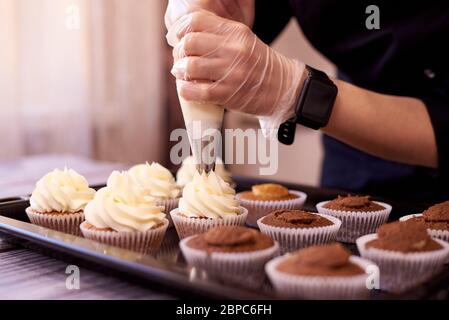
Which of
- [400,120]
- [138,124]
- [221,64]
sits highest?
[221,64]

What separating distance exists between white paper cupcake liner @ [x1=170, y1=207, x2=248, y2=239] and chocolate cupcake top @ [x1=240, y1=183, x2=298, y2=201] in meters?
0.30

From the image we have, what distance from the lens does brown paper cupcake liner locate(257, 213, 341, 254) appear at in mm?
1455

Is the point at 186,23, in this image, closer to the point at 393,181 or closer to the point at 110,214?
the point at 110,214

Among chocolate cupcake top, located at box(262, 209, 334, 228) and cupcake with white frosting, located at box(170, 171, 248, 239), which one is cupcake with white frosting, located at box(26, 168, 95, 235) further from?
chocolate cupcake top, located at box(262, 209, 334, 228)

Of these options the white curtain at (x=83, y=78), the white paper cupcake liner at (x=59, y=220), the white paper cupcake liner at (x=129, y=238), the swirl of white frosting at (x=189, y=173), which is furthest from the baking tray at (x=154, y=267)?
the white curtain at (x=83, y=78)

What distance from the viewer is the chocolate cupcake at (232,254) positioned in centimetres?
118

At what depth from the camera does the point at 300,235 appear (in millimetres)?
1459

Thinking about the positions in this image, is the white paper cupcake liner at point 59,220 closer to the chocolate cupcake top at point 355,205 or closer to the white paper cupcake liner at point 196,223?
the white paper cupcake liner at point 196,223

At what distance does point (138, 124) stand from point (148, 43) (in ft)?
1.85

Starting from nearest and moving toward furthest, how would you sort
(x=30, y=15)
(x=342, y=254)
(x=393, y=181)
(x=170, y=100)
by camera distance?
(x=342, y=254) < (x=393, y=181) < (x=30, y=15) < (x=170, y=100)

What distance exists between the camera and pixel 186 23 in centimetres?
152
